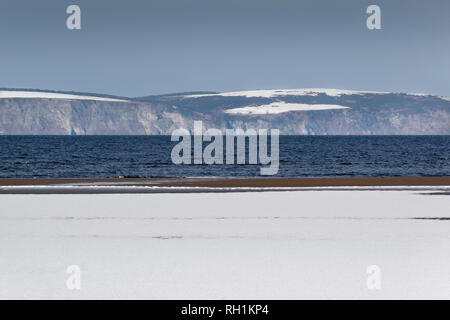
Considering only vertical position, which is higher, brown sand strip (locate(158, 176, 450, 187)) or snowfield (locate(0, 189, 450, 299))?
snowfield (locate(0, 189, 450, 299))

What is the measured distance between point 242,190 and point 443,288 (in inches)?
853

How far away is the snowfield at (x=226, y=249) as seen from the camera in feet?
36.7

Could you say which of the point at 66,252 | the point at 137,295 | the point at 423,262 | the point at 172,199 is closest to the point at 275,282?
the point at 137,295

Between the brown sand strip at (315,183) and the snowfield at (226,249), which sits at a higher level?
the snowfield at (226,249)

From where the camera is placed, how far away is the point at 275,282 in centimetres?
1166

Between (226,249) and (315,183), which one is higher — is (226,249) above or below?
above

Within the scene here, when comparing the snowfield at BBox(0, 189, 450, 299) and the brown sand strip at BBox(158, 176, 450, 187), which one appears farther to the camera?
the brown sand strip at BBox(158, 176, 450, 187)

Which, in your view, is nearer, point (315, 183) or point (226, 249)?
point (226, 249)

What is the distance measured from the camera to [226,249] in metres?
15.0

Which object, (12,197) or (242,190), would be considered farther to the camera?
(242,190)

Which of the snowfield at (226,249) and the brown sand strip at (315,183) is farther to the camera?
the brown sand strip at (315,183)

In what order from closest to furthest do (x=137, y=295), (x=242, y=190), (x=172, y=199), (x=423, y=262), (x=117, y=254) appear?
(x=137, y=295) < (x=423, y=262) < (x=117, y=254) < (x=172, y=199) < (x=242, y=190)

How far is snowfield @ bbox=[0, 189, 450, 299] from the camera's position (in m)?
11.2
